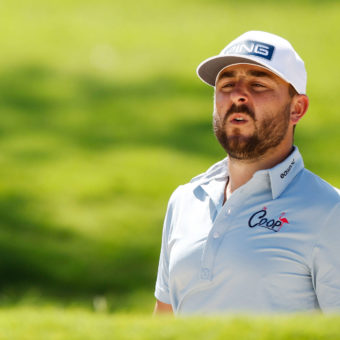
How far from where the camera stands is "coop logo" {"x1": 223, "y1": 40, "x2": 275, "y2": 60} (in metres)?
3.84

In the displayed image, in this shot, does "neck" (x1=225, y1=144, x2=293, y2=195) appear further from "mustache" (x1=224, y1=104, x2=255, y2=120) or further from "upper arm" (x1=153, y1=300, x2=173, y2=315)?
"upper arm" (x1=153, y1=300, x2=173, y2=315)

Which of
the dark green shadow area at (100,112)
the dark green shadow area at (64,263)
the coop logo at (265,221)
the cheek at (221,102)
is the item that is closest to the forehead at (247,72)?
the cheek at (221,102)

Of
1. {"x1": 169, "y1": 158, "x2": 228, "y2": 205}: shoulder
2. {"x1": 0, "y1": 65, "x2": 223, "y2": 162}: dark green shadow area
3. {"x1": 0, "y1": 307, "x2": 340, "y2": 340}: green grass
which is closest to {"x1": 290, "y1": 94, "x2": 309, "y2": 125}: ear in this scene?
{"x1": 169, "y1": 158, "x2": 228, "y2": 205}: shoulder

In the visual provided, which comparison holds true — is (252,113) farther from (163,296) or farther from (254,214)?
(163,296)

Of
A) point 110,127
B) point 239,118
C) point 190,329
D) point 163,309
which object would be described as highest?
point 110,127

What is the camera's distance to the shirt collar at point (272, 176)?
12.1 feet

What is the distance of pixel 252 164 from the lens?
12.6ft

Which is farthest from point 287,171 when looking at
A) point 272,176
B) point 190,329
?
point 190,329

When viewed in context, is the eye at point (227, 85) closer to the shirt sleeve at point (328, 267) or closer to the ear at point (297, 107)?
the ear at point (297, 107)

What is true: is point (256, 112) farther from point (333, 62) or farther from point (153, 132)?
point (333, 62)

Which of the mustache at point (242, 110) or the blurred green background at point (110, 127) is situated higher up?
the blurred green background at point (110, 127)

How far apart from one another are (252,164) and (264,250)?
0.47m

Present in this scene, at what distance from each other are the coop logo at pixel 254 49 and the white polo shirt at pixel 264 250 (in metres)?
0.46

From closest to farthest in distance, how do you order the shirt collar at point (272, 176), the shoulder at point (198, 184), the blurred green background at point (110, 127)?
1. the shirt collar at point (272, 176)
2. the shoulder at point (198, 184)
3. the blurred green background at point (110, 127)
